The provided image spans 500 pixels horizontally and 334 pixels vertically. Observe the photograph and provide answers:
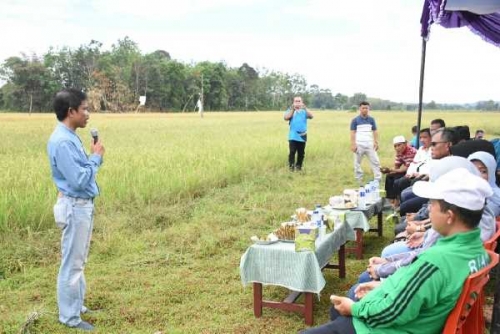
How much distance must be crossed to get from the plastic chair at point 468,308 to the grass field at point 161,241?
1581mm

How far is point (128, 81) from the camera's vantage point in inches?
2095

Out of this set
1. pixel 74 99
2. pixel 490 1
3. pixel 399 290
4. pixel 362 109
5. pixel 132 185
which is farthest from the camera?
pixel 362 109

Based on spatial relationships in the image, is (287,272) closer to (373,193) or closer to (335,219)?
(335,219)

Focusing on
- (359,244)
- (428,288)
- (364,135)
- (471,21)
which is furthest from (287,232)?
(364,135)

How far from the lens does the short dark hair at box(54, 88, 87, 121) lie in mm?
3541

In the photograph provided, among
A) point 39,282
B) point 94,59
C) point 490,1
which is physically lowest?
point 39,282

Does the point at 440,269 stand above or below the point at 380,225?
above

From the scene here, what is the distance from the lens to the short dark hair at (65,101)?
3541mm

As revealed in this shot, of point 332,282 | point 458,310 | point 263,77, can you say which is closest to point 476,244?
point 458,310

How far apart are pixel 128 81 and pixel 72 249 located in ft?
170

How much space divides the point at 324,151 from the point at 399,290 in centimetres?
1302

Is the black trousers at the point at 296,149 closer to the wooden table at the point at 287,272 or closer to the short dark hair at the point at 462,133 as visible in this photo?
the short dark hair at the point at 462,133

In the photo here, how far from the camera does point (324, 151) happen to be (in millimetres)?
14914

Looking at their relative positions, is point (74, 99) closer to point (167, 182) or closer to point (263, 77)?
point (167, 182)
